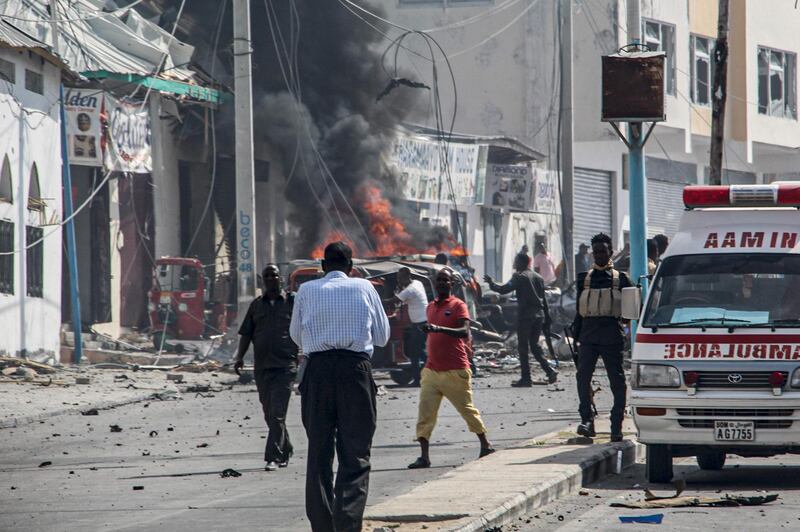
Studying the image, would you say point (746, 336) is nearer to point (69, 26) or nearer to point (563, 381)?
point (563, 381)

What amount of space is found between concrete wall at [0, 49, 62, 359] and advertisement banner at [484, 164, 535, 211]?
559 inches

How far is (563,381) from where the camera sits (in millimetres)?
21594

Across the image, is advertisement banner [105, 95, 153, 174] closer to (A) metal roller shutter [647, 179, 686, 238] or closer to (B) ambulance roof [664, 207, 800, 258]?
(B) ambulance roof [664, 207, 800, 258]

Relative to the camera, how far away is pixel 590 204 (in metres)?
42.0

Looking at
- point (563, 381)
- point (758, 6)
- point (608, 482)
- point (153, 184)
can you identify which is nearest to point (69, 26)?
point (153, 184)

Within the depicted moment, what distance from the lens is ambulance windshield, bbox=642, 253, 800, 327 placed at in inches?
416

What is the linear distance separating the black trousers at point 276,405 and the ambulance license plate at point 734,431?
138 inches

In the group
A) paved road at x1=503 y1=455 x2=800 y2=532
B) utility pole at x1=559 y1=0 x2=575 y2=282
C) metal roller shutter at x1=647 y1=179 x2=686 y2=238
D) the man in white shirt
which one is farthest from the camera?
metal roller shutter at x1=647 y1=179 x2=686 y2=238

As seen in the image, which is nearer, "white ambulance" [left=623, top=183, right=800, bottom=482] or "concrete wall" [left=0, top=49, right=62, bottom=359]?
"white ambulance" [left=623, top=183, right=800, bottom=482]

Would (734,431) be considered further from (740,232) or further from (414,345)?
(414,345)

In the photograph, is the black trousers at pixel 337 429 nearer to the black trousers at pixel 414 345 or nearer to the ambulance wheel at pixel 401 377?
the black trousers at pixel 414 345

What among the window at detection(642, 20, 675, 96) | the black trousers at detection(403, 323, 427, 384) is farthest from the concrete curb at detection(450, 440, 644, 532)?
the window at detection(642, 20, 675, 96)

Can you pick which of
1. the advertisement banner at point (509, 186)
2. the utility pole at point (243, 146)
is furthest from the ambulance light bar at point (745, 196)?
the advertisement banner at point (509, 186)

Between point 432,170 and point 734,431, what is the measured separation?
25759mm
